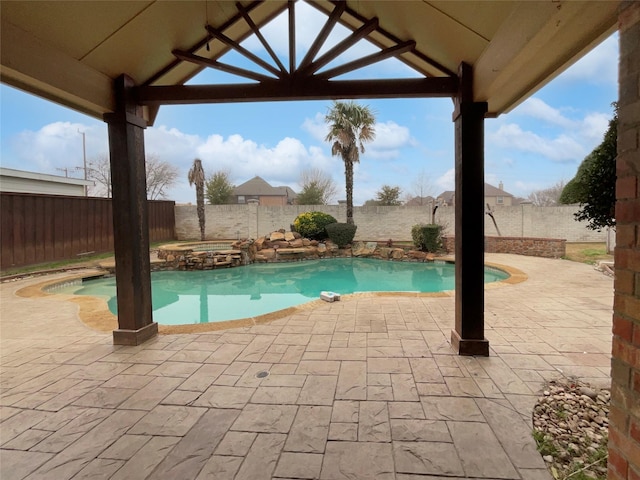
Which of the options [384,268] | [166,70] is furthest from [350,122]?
[166,70]

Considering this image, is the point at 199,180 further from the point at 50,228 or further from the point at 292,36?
the point at 292,36

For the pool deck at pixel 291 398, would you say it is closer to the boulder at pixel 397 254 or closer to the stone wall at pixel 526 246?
the stone wall at pixel 526 246

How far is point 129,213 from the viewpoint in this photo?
9.84 feet

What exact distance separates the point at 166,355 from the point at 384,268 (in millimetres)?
7482

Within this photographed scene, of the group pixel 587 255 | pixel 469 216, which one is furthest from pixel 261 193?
pixel 469 216

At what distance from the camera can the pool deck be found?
1.59m

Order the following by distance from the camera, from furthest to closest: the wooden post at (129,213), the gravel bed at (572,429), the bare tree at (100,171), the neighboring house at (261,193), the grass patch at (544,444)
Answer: the neighboring house at (261,193)
the bare tree at (100,171)
the wooden post at (129,213)
the grass patch at (544,444)
the gravel bed at (572,429)

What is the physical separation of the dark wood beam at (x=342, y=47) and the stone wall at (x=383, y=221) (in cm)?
1113

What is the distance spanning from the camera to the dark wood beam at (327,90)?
2.78 m

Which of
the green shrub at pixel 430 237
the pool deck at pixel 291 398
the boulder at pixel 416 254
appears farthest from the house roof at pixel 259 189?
the pool deck at pixel 291 398

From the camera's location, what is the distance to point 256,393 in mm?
2234

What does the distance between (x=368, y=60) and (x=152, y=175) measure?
24.1 m

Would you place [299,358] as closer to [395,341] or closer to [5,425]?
[395,341]

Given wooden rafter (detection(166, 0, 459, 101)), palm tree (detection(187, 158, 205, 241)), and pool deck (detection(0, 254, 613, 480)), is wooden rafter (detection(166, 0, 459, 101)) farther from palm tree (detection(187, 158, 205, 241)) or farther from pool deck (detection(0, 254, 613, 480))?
palm tree (detection(187, 158, 205, 241))
